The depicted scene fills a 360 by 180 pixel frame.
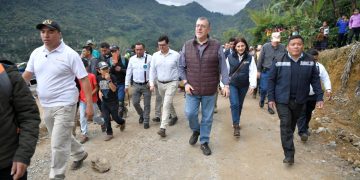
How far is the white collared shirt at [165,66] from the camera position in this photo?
616cm

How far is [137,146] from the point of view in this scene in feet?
18.3

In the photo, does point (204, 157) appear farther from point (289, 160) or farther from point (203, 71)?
point (203, 71)

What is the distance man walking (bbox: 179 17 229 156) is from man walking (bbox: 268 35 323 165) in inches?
30.6

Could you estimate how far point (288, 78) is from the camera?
4.38 meters

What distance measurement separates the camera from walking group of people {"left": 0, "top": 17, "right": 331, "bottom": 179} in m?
2.32

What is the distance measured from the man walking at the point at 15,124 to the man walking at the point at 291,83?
3422 mm

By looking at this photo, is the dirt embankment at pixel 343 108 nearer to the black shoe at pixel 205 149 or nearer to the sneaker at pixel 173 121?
the black shoe at pixel 205 149

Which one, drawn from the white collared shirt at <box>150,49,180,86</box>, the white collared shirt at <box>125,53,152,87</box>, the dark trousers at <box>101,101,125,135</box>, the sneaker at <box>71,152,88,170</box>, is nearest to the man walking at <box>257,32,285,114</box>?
the white collared shirt at <box>150,49,180,86</box>

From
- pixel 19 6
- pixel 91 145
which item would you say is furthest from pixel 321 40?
pixel 19 6

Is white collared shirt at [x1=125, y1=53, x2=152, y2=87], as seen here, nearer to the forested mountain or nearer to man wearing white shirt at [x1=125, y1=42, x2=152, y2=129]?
man wearing white shirt at [x1=125, y1=42, x2=152, y2=129]

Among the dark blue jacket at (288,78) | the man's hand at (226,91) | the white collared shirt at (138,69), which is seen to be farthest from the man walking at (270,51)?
the white collared shirt at (138,69)

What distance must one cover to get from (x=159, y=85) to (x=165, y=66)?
0.47 metres

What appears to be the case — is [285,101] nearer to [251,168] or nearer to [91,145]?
[251,168]

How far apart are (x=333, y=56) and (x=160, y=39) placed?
622cm
